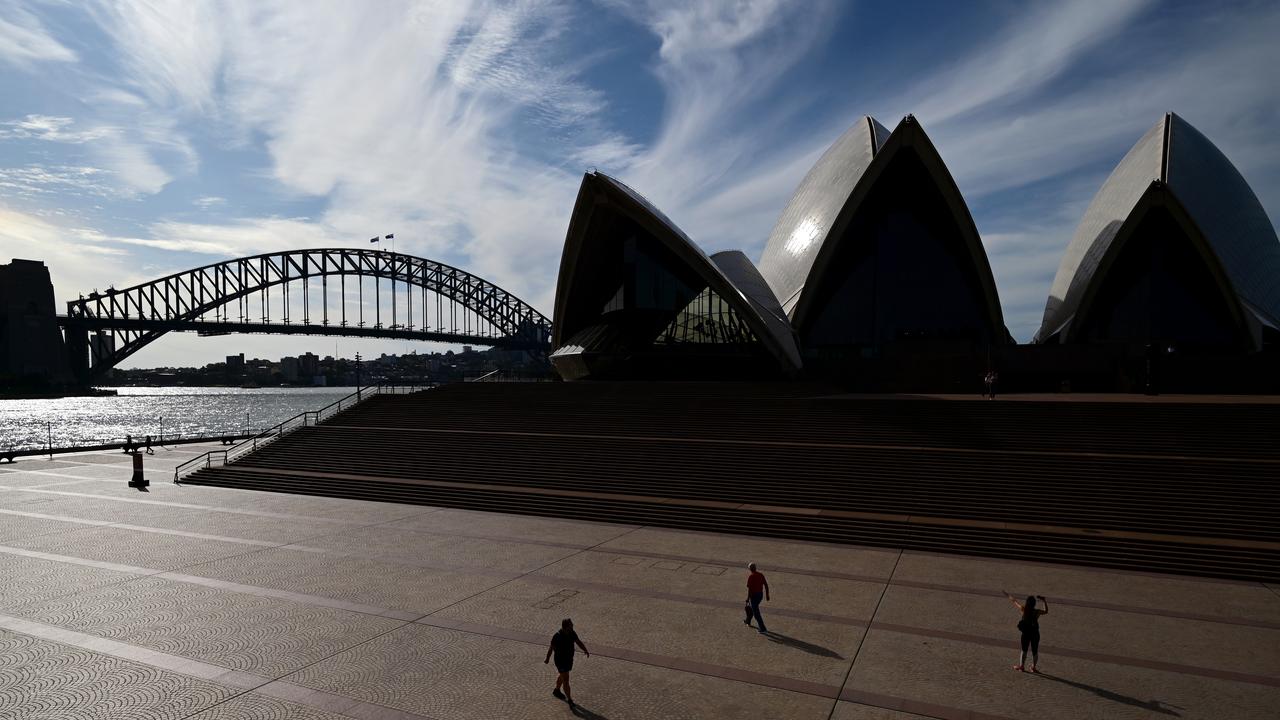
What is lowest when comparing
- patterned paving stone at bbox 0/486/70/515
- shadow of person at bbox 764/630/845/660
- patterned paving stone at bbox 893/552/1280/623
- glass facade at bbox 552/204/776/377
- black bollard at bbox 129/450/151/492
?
patterned paving stone at bbox 893/552/1280/623

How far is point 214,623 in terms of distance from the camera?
9.05m

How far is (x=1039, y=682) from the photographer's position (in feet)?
23.8

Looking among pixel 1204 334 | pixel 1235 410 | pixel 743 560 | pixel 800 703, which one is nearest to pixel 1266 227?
pixel 1204 334

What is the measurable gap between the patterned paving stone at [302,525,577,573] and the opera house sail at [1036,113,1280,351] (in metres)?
27.1

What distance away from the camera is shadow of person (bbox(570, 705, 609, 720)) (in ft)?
21.4

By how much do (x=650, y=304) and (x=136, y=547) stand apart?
24.6 m

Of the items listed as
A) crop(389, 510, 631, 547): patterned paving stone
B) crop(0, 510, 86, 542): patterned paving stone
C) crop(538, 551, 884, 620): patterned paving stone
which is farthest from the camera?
crop(0, 510, 86, 542): patterned paving stone

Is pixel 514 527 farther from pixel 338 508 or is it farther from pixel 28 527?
pixel 28 527

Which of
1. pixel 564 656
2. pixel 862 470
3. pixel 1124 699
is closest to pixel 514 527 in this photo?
pixel 862 470

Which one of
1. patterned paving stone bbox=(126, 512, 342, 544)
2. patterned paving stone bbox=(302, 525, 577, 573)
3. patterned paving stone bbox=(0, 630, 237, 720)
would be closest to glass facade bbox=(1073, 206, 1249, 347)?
patterned paving stone bbox=(302, 525, 577, 573)

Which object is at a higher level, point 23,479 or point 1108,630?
point 23,479

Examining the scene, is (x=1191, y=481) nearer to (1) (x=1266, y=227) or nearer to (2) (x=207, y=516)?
(2) (x=207, y=516)

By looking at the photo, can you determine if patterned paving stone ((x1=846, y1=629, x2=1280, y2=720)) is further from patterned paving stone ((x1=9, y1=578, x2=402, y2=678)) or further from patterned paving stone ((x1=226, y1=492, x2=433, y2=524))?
patterned paving stone ((x1=226, y1=492, x2=433, y2=524))

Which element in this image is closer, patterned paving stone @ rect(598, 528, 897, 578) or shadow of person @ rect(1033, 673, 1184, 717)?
shadow of person @ rect(1033, 673, 1184, 717)
